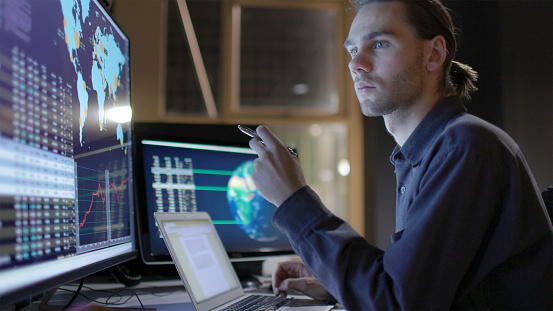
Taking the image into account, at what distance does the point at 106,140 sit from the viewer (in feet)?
3.25

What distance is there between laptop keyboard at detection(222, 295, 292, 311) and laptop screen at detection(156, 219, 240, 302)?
0.19 ft

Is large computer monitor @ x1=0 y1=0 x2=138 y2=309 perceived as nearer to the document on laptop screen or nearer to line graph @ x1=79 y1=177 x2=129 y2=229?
line graph @ x1=79 y1=177 x2=129 y2=229

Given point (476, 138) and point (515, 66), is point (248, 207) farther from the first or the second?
point (515, 66)

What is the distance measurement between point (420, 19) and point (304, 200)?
623 mm

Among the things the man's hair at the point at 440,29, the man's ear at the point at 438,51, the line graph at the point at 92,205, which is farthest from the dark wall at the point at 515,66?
the line graph at the point at 92,205

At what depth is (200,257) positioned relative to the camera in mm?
1116

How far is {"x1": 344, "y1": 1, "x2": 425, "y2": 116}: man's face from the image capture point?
42.2 inches

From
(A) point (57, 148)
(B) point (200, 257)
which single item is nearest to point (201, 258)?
(B) point (200, 257)

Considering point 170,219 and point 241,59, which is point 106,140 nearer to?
point 170,219

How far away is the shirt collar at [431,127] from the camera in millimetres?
977

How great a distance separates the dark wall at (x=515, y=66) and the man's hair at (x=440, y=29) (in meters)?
0.34

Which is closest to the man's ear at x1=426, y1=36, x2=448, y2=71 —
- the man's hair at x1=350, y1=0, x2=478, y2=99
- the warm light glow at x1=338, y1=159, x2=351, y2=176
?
the man's hair at x1=350, y1=0, x2=478, y2=99

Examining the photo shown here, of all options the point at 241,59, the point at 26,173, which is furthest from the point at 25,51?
the point at 241,59

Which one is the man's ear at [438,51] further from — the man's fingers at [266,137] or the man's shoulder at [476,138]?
the man's fingers at [266,137]
